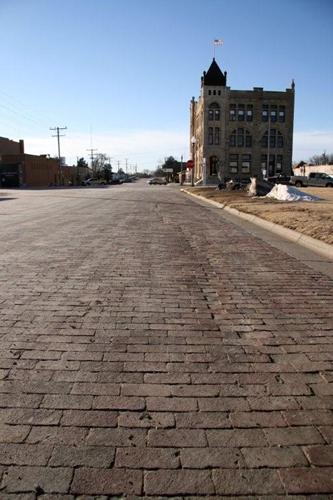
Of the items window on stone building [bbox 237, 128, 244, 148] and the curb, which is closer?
the curb

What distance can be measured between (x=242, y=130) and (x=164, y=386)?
8907cm

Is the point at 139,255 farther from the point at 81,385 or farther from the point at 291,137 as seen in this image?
the point at 291,137

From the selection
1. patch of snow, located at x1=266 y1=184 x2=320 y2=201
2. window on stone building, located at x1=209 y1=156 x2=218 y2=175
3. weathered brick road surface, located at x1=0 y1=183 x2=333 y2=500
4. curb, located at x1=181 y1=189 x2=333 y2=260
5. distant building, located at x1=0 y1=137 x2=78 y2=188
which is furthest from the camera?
window on stone building, located at x1=209 y1=156 x2=218 y2=175

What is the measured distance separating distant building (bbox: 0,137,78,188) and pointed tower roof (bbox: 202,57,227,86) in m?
35.0

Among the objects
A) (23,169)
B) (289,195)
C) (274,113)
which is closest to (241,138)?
(274,113)

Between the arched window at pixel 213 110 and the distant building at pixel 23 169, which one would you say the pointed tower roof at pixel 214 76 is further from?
the distant building at pixel 23 169

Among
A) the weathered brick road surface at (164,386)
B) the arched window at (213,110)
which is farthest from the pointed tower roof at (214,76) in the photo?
the weathered brick road surface at (164,386)

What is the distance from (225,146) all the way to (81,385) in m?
87.3

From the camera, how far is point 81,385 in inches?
159

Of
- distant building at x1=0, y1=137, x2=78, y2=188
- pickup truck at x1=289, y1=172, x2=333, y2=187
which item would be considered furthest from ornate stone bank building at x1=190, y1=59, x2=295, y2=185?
distant building at x1=0, y1=137, x2=78, y2=188

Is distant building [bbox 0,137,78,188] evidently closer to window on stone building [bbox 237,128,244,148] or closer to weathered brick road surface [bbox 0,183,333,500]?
→ window on stone building [bbox 237,128,244,148]

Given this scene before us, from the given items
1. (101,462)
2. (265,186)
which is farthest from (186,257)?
(265,186)

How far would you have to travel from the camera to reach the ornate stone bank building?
3469 inches

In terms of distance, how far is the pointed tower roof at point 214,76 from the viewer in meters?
89.4
